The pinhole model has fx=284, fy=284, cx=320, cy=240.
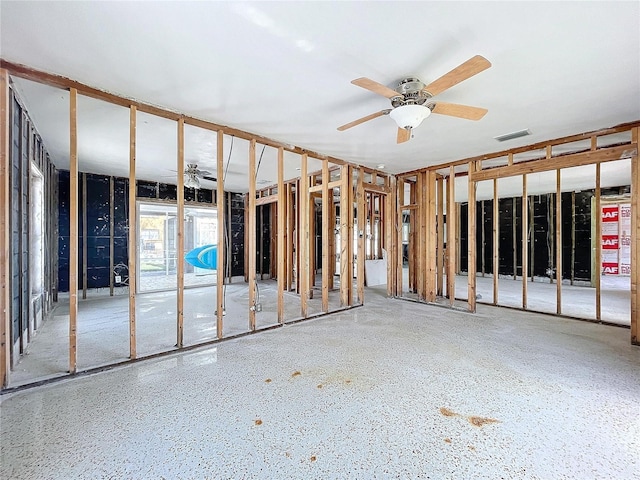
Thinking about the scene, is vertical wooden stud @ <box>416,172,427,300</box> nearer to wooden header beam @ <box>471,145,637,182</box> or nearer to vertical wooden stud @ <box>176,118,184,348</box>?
wooden header beam @ <box>471,145,637,182</box>

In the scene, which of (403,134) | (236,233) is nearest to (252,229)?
(403,134)

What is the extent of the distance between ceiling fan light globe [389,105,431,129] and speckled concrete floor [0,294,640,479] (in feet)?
7.51

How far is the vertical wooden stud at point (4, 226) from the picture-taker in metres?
2.26

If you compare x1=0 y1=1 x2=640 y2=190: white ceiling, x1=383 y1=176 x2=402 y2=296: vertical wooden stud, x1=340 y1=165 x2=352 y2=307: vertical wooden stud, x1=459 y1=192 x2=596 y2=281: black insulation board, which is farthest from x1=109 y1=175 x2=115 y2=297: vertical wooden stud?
x1=459 y1=192 x2=596 y2=281: black insulation board

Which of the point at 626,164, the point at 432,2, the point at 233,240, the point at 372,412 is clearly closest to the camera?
the point at 432,2

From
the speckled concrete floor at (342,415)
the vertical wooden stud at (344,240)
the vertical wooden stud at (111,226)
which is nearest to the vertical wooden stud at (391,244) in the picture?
the vertical wooden stud at (344,240)

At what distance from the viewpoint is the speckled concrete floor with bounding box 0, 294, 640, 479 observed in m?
1.52

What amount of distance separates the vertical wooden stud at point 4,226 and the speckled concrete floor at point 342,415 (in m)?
0.33

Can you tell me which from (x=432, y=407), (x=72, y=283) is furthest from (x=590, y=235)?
(x=72, y=283)

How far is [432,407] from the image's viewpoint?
2031mm

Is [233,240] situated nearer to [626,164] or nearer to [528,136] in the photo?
[528,136]

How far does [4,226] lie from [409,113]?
3489mm

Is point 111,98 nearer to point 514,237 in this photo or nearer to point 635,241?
point 635,241

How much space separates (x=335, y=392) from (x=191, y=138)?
12.3 ft
